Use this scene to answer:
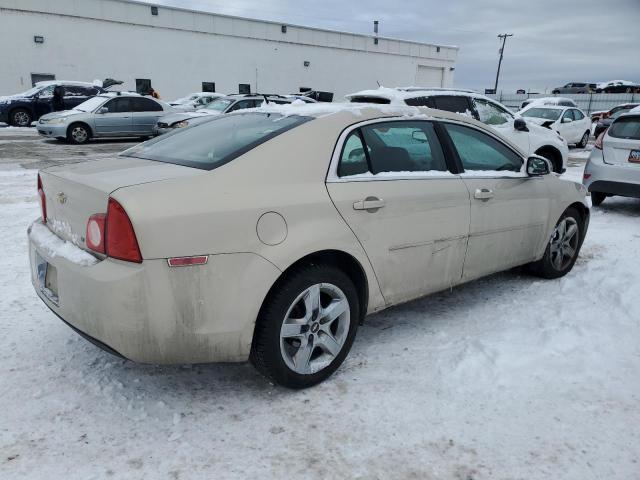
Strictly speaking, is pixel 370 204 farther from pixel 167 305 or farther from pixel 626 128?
pixel 626 128

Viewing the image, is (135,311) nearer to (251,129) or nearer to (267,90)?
(251,129)

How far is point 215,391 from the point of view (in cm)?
302

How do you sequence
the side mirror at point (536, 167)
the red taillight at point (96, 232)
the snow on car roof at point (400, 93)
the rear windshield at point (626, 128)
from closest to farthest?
the red taillight at point (96, 232) < the side mirror at point (536, 167) < the rear windshield at point (626, 128) < the snow on car roof at point (400, 93)

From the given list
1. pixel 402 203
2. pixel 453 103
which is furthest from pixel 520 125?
pixel 402 203

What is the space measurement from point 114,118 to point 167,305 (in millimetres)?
15147

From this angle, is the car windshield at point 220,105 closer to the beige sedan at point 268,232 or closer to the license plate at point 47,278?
the beige sedan at point 268,232

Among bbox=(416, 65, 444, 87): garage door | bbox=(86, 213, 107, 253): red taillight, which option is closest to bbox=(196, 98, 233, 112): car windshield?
bbox=(86, 213, 107, 253): red taillight

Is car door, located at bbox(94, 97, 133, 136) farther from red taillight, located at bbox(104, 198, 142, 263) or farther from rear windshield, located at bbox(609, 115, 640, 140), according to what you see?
red taillight, located at bbox(104, 198, 142, 263)

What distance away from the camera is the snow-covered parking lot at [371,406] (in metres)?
2.43

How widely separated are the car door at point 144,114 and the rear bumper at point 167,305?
14913 millimetres

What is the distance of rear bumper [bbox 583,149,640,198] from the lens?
732cm

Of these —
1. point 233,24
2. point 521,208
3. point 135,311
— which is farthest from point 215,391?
point 233,24

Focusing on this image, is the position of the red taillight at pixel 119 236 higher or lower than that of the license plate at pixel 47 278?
higher

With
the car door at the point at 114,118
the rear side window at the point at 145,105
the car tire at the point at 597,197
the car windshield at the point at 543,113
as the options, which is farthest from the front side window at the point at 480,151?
the car windshield at the point at 543,113
